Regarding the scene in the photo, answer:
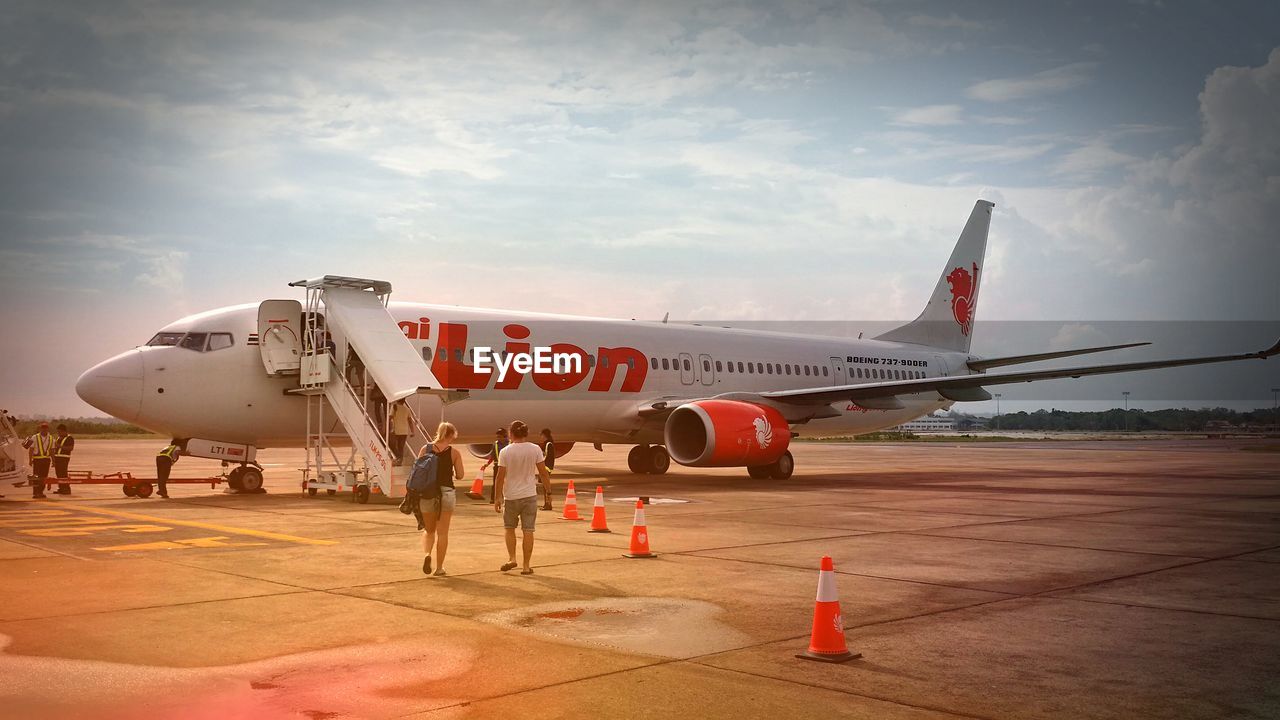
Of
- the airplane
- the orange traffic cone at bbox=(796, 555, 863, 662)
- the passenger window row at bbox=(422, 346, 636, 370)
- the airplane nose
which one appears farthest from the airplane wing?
the orange traffic cone at bbox=(796, 555, 863, 662)

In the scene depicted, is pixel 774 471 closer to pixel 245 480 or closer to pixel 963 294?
pixel 245 480

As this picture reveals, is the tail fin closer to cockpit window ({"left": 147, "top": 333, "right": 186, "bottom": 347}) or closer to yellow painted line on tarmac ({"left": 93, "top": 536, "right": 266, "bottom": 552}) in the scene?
cockpit window ({"left": 147, "top": 333, "right": 186, "bottom": 347})

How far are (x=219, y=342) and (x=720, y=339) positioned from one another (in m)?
12.1

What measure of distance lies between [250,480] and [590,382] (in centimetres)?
703

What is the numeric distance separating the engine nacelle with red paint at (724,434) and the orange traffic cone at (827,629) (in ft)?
44.2

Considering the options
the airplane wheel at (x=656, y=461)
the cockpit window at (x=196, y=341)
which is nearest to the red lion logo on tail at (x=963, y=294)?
the airplane wheel at (x=656, y=461)

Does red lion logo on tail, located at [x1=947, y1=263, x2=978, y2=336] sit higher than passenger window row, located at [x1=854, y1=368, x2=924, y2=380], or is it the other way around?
red lion logo on tail, located at [x1=947, y1=263, x2=978, y2=336]

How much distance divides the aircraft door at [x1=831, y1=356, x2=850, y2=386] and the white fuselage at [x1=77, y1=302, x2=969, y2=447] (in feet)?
0.15

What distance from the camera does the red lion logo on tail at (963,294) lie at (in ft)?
107

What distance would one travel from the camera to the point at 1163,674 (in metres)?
5.82

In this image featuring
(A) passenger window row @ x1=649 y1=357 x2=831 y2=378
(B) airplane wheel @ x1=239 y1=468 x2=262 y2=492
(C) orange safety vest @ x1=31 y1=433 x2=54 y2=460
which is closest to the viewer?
(B) airplane wheel @ x1=239 y1=468 x2=262 y2=492

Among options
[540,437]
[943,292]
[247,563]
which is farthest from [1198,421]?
[247,563]

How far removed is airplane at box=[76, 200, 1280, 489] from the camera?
56.7 ft

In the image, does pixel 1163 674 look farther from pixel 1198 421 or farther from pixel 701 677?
pixel 1198 421
